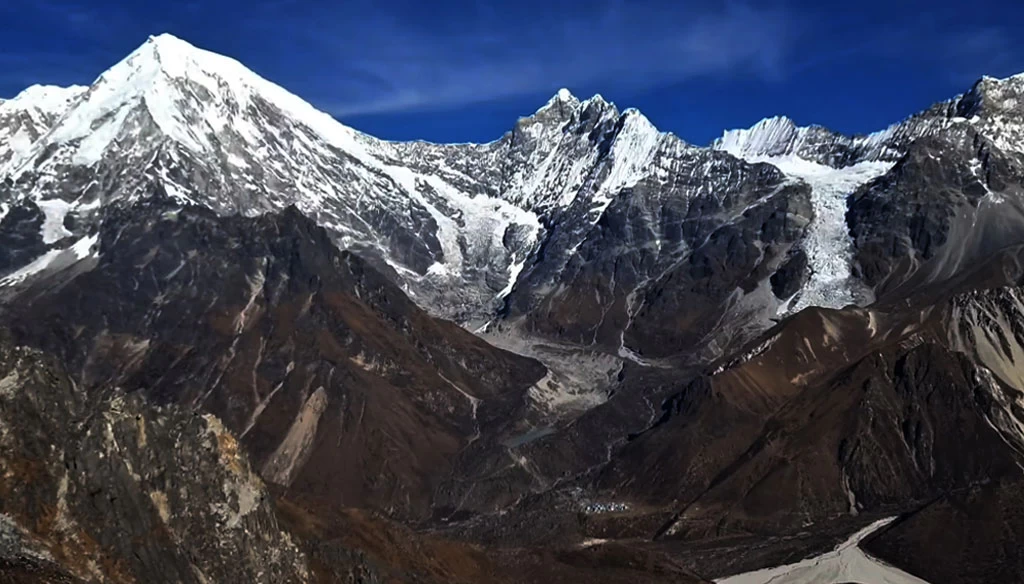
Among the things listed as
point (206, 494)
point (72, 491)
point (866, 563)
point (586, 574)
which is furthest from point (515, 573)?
point (72, 491)

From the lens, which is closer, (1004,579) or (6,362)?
(6,362)

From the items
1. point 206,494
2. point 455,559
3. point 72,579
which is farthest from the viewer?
point 455,559

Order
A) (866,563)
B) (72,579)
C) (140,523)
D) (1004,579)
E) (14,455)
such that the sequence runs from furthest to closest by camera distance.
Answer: (866,563)
(1004,579)
(140,523)
(14,455)
(72,579)

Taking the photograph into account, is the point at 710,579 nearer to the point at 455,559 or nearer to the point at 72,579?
the point at 455,559

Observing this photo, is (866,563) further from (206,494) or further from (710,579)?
(206,494)

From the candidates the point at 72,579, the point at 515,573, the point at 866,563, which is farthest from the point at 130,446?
the point at 866,563

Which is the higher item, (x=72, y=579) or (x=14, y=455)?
(x=14, y=455)
